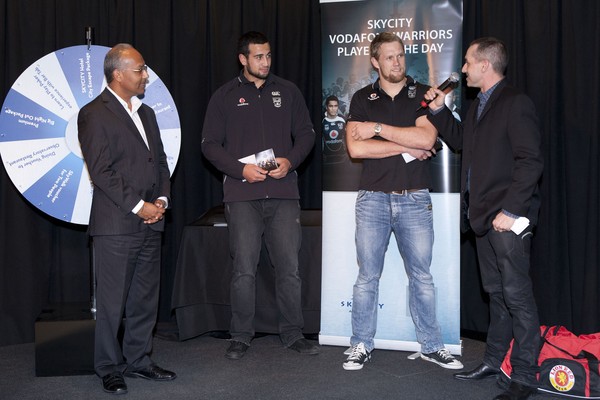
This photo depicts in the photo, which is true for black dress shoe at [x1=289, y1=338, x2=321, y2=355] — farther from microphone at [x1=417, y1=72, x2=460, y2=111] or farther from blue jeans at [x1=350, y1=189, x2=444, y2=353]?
microphone at [x1=417, y1=72, x2=460, y2=111]

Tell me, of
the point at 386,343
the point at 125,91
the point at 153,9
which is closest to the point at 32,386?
the point at 125,91

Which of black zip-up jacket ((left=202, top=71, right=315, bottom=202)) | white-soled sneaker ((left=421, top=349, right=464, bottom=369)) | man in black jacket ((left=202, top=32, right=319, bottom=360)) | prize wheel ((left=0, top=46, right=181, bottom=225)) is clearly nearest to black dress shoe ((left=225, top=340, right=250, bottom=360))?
man in black jacket ((left=202, top=32, right=319, bottom=360))

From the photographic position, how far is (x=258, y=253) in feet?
13.8

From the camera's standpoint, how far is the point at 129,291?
3744 millimetres

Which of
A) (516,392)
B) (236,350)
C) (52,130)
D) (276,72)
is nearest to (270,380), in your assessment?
(236,350)

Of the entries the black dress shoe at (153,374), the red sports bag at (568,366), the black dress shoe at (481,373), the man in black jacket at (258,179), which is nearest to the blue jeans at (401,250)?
the black dress shoe at (481,373)

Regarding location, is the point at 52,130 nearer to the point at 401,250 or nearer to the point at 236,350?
the point at 236,350

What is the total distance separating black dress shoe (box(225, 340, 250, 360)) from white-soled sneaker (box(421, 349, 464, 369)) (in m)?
1.11

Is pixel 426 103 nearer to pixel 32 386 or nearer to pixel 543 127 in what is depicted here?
pixel 543 127

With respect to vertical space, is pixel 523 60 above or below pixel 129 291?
above

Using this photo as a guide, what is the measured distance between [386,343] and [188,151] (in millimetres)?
2107

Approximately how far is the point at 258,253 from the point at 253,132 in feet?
2.48

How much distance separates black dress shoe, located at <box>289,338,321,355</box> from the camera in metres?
4.16

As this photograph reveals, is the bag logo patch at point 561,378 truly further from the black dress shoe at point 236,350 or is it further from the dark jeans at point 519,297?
the black dress shoe at point 236,350
